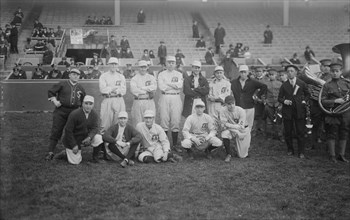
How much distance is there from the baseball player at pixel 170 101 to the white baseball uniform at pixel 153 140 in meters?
0.96

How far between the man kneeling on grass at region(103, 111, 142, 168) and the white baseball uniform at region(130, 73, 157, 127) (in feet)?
3.75

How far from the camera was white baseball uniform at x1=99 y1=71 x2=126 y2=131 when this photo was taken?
984 cm

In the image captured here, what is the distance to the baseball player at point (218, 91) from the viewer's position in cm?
1047

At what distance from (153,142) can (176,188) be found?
2141mm

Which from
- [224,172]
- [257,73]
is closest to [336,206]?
[224,172]

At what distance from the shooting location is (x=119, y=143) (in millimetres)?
8750

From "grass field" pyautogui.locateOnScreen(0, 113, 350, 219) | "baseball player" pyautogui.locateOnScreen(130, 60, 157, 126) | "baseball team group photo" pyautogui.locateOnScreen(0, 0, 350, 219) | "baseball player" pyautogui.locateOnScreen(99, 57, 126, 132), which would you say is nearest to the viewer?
"grass field" pyautogui.locateOnScreen(0, 113, 350, 219)

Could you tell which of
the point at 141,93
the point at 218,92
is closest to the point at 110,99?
the point at 141,93

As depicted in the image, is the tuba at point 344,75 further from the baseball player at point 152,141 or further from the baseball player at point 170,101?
the baseball player at point 152,141

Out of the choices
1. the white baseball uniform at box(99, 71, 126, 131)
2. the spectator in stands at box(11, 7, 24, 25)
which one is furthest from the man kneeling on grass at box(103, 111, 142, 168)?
the spectator in stands at box(11, 7, 24, 25)

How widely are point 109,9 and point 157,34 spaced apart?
547 cm

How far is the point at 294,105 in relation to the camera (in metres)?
9.40

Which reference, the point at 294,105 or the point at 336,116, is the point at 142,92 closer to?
the point at 294,105

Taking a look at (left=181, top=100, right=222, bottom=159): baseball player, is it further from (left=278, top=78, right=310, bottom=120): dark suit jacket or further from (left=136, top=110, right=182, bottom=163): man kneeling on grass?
(left=278, top=78, right=310, bottom=120): dark suit jacket
